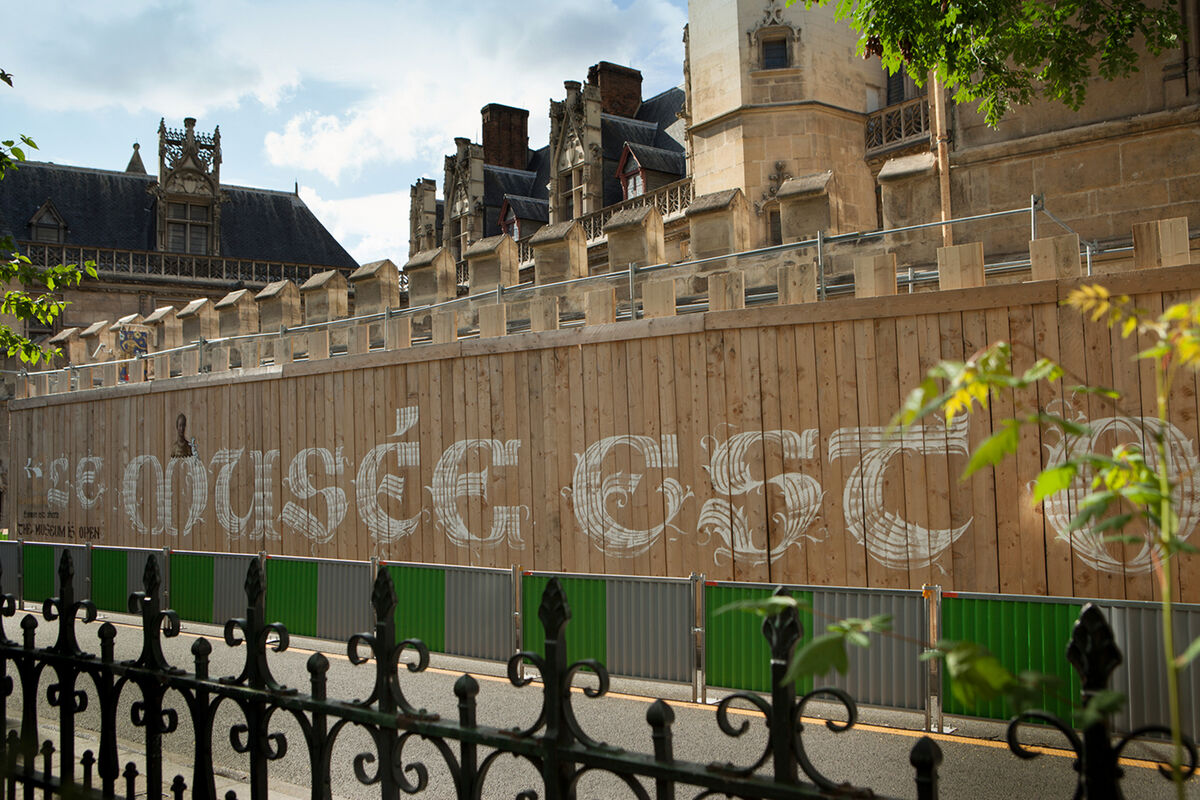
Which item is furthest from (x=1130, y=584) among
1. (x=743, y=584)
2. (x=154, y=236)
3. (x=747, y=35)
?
(x=154, y=236)

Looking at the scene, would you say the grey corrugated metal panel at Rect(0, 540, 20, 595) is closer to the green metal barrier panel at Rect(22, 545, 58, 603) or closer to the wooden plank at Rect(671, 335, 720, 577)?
the green metal barrier panel at Rect(22, 545, 58, 603)

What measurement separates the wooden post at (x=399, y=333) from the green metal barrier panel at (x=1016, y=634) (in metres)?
7.54

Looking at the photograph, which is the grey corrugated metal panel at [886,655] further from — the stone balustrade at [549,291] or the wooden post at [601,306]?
the wooden post at [601,306]

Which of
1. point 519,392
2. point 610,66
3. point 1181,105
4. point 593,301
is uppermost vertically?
point 610,66

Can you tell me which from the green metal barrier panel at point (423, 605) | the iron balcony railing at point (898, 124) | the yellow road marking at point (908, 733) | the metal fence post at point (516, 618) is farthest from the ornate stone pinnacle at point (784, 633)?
the iron balcony railing at point (898, 124)

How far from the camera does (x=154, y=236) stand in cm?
3525

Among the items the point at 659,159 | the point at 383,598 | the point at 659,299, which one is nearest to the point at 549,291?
the point at 659,299

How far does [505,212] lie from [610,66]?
241 inches

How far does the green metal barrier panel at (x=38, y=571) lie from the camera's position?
1384 centimetres

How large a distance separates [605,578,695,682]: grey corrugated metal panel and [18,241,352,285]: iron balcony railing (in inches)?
1147

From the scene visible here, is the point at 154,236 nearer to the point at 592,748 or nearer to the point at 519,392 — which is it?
the point at 519,392

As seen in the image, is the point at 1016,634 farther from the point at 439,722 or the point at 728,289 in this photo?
the point at 439,722

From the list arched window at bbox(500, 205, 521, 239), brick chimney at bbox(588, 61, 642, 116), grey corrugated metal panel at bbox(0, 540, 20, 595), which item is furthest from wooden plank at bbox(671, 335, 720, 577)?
brick chimney at bbox(588, 61, 642, 116)

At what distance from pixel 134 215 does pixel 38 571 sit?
2520 cm
